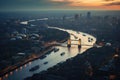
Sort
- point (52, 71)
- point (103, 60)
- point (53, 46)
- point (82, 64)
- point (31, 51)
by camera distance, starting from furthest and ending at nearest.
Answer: point (53, 46) → point (31, 51) → point (103, 60) → point (82, 64) → point (52, 71)

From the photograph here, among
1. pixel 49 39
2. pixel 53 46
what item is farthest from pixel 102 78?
pixel 49 39

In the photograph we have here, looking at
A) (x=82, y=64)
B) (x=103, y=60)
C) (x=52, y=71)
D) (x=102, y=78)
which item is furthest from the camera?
(x=103, y=60)

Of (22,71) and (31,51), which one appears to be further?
(31,51)

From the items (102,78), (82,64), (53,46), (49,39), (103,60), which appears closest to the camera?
(102,78)

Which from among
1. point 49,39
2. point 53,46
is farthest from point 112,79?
point 49,39

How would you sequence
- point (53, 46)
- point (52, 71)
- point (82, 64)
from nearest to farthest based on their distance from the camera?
point (52, 71)
point (82, 64)
point (53, 46)

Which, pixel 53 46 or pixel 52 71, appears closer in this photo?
A: pixel 52 71

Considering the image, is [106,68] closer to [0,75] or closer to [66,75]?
[66,75]

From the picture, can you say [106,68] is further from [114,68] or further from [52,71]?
[52,71]

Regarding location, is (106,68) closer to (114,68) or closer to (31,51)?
(114,68)
